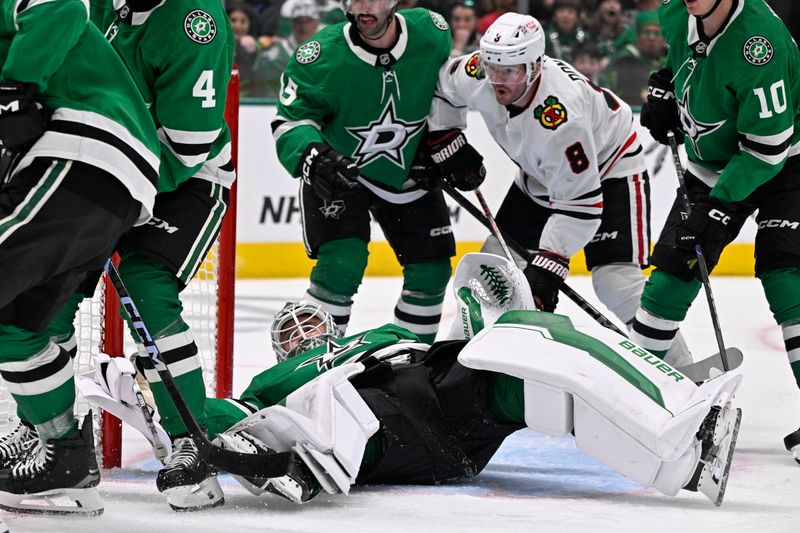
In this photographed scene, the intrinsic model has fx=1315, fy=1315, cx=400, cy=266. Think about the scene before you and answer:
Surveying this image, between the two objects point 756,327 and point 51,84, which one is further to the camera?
point 756,327

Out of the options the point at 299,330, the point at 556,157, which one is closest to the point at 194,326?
the point at 299,330

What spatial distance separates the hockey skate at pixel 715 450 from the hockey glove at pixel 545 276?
103 cm

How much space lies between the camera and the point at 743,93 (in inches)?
122

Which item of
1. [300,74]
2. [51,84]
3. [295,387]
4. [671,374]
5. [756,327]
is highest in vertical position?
[51,84]

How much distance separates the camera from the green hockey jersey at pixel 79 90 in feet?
6.78

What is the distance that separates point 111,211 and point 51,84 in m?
0.23

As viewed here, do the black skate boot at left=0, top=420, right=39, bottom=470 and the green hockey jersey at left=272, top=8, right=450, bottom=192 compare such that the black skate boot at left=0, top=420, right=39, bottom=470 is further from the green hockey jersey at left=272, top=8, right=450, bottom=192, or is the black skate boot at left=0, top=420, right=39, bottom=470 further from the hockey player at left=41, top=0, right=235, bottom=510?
the green hockey jersey at left=272, top=8, right=450, bottom=192

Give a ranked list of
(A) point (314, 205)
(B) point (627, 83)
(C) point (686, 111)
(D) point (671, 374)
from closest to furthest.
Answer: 1. (D) point (671, 374)
2. (C) point (686, 111)
3. (A) point (314, 205)
4. (B) point (627, 83)

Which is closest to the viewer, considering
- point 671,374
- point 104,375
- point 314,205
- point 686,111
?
point 671,374

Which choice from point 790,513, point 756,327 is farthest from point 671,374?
point 756,327

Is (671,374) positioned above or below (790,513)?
above

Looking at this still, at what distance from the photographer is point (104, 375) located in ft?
8.89

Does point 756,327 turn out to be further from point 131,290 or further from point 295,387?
point 131,290

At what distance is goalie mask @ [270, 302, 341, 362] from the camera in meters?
2.88
